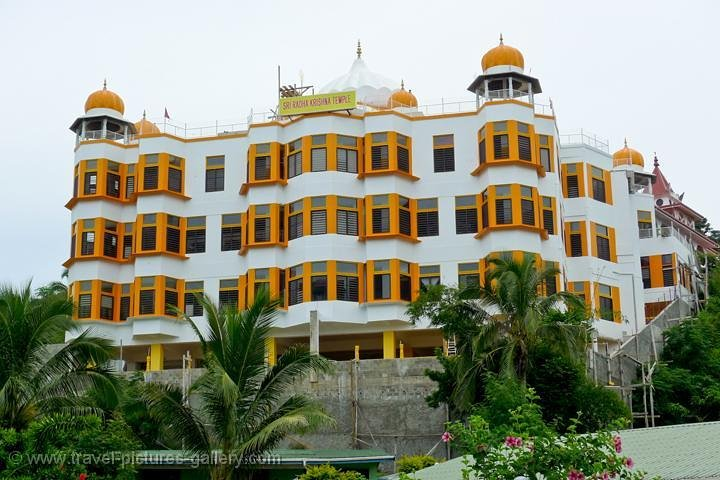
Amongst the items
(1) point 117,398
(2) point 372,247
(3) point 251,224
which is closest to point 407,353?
(2) point 372,247

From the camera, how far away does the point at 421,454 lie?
39375 mm

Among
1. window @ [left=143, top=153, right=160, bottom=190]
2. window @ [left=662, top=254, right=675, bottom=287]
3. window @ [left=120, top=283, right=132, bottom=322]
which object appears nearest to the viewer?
window @ [left=120, top=283, right=132, bottom=322]

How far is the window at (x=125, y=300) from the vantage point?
51866 mm

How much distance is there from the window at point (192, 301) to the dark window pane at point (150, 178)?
498 centimetres

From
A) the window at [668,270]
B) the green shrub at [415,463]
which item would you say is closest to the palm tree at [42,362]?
the green shrub at [415,463]

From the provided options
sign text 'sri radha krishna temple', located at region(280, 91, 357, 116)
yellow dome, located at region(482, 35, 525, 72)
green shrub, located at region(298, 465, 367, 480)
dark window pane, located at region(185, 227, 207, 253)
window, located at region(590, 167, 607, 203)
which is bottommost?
green shrub, located at region(298, 465, 367, 480)

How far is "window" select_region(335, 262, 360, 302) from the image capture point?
48.3 m

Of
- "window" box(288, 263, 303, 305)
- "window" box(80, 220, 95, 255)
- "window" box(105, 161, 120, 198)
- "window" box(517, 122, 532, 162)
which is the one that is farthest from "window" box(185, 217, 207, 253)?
"window" box(517, 122, 532, 162)

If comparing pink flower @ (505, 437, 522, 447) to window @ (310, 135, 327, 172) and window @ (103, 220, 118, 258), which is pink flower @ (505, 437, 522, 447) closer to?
window @ (310, 135, 327, 172)

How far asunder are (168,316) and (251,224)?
5.82 metres

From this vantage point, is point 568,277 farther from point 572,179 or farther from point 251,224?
point 251,224

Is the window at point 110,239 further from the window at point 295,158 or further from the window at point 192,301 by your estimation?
the window at point 295,158

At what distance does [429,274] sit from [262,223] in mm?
8148

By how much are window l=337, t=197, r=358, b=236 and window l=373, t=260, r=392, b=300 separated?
193 centimetres
